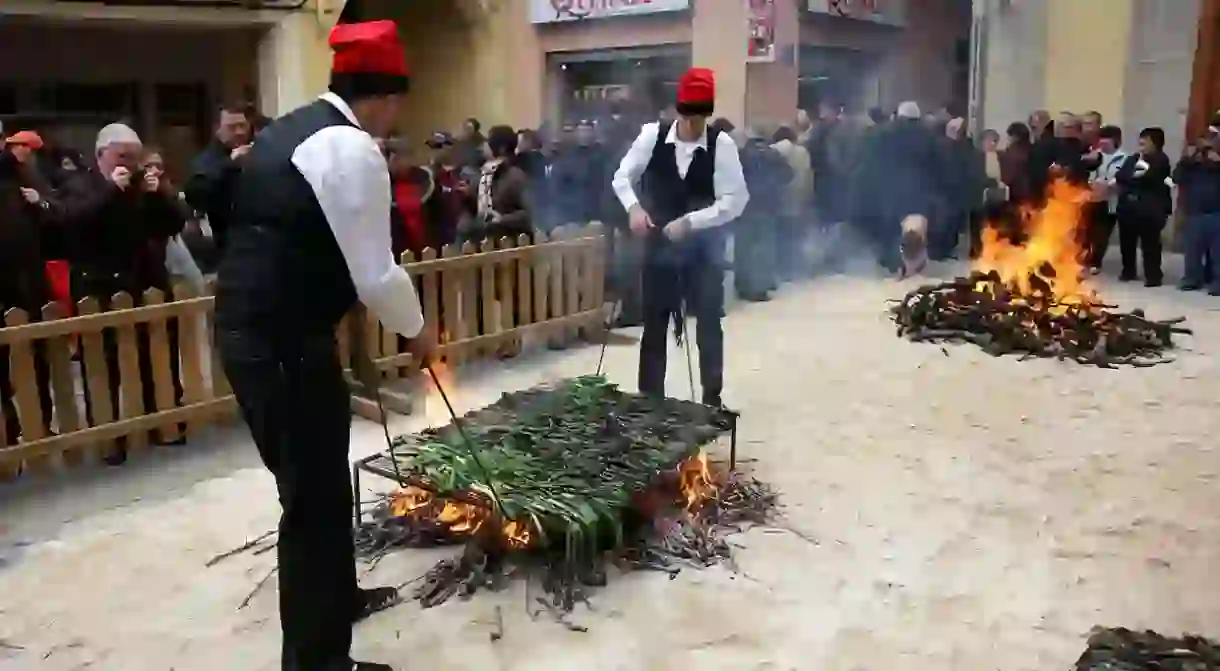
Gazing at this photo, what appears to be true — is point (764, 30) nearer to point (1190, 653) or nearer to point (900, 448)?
point (900, 448)

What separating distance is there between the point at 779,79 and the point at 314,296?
10377 millimetres

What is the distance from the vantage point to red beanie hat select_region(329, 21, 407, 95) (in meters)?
3.04

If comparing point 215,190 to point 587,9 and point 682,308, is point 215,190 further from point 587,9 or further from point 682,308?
point 587,9

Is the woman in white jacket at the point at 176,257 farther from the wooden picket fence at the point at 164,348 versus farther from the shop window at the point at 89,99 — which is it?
the shop window at the point at 89,99

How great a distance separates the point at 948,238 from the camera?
1192 centimetres

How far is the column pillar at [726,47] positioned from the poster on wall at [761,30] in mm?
58

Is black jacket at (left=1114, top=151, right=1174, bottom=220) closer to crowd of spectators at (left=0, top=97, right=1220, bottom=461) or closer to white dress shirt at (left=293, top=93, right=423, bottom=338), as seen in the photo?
crowd of spectators at (left=0, top=97, right=1220, bottom=461)

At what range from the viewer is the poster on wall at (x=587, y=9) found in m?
12.6

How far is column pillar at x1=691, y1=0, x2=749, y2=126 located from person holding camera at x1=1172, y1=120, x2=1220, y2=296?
4670 millimetres

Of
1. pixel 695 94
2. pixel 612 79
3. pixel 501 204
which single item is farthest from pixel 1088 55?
pixel 695 94

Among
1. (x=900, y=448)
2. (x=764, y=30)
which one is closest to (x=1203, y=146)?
(x=764, y=30)

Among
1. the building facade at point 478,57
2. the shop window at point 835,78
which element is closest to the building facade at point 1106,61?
the shop window at point 835,78

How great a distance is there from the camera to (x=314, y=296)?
295 cm

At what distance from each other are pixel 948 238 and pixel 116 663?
33.8 feet
